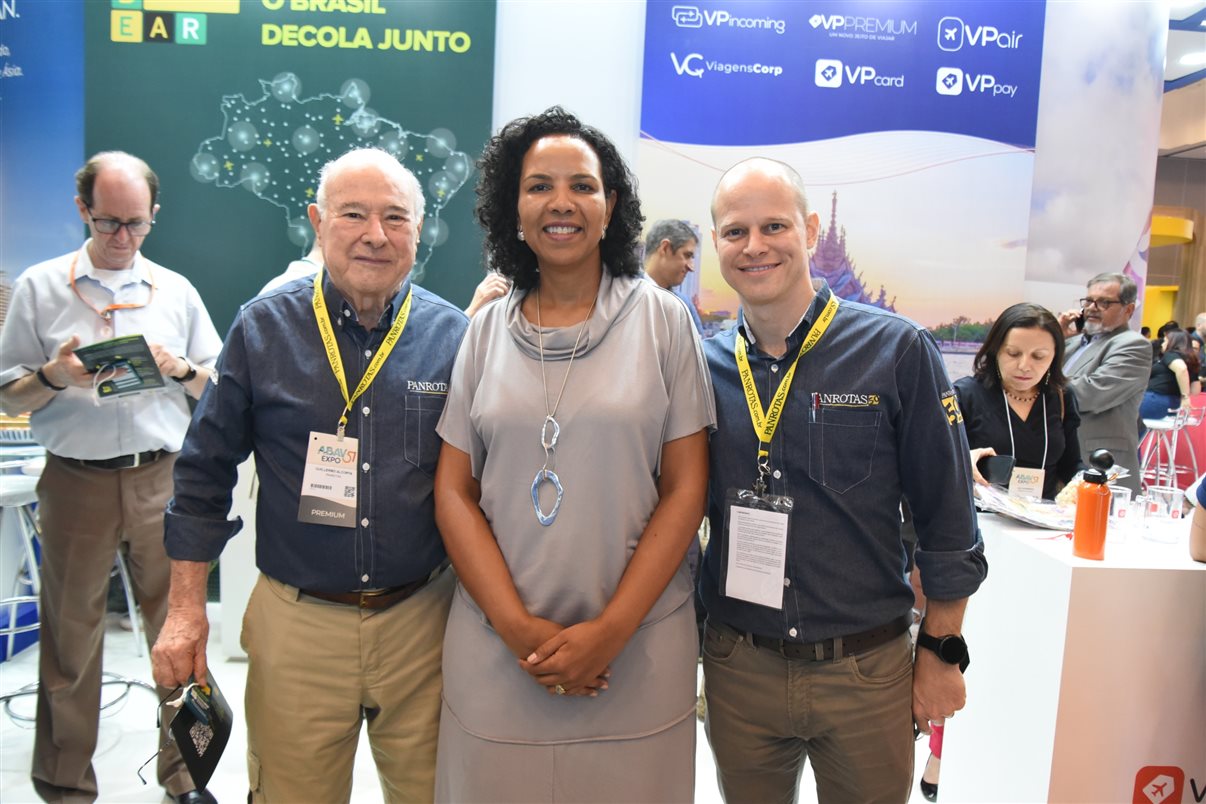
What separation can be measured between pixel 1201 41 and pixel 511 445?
8.64m

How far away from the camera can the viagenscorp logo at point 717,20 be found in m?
4.18

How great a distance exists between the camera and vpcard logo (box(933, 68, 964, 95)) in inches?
169

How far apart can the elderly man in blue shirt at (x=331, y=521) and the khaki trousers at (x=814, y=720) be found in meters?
0.61

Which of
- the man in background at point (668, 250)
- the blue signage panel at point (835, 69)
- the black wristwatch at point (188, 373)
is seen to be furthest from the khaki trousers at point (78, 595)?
the blue signage panel at point (835, 69)

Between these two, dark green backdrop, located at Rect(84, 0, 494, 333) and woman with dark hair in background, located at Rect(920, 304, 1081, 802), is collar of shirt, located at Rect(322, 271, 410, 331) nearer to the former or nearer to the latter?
woman with dark hair in background, located at Rect(920, 304, 1081, 802)

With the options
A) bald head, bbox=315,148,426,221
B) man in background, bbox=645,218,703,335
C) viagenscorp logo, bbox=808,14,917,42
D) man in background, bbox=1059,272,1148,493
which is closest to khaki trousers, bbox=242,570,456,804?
bald head, bbox=315,148,426,221

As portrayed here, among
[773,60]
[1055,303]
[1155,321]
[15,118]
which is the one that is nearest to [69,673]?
[15,118]

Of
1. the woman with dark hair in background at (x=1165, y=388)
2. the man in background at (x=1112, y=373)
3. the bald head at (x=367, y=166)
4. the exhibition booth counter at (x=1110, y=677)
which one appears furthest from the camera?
the woman with dark hair in background at (x=1165, y=388)

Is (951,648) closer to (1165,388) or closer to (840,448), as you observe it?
(840,448)

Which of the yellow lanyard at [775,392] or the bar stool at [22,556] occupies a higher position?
the yellow lanyard at [775,392]

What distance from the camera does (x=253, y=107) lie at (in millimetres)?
4121

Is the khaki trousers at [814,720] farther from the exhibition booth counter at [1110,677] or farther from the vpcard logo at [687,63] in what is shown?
the vpcard logo at [687,63]

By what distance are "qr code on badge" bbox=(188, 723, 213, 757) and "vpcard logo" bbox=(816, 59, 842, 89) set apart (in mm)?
4141

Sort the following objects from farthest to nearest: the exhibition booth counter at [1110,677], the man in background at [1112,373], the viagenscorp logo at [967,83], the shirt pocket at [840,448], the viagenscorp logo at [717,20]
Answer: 1. the viagenscorp logo at [967,83]
2. the viagenscorp logo at [717,20]
3. the man in background at [1112,373]
4. the exhibition booth counter at [1110,677]
5. the shirt pocket at [840,448]
